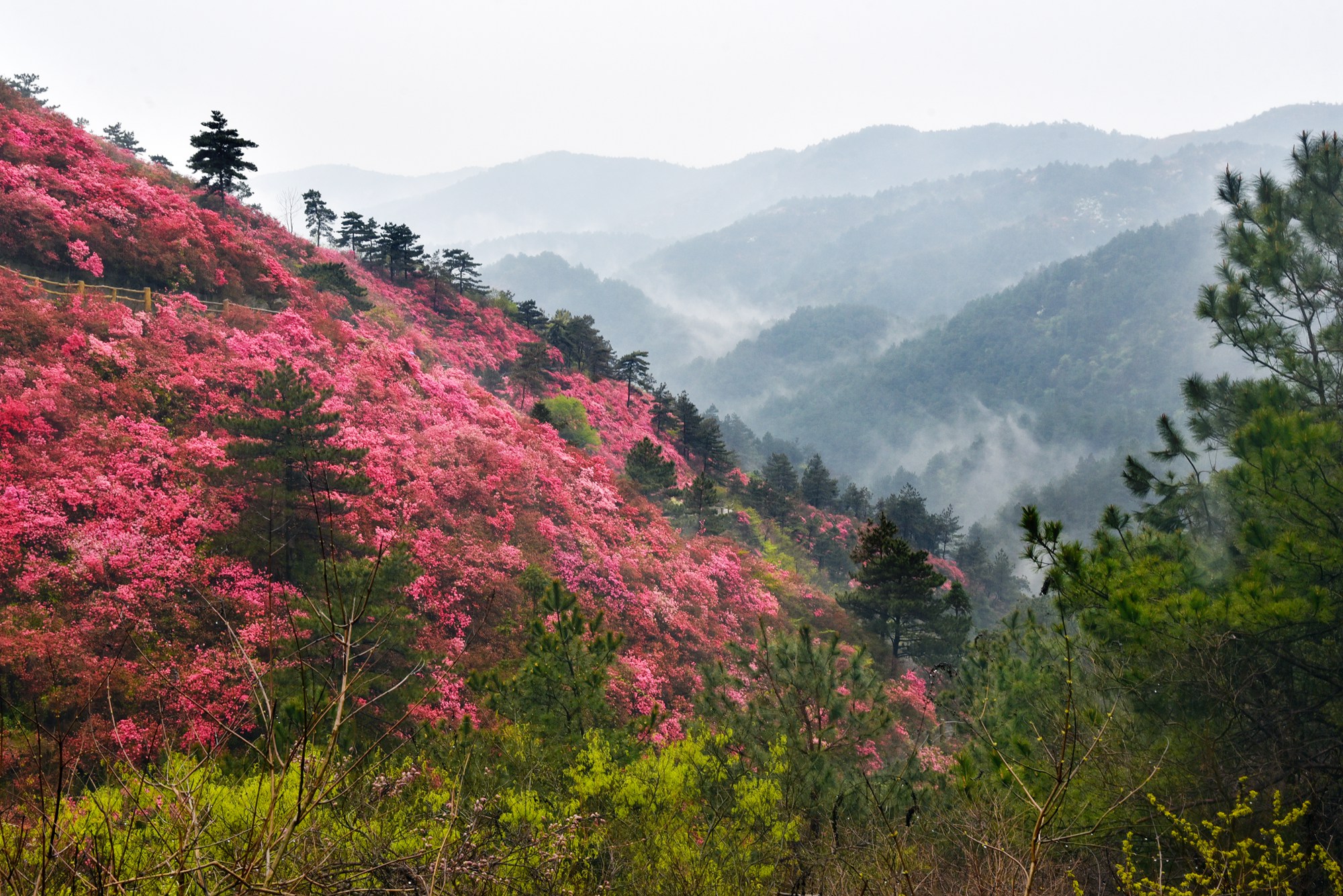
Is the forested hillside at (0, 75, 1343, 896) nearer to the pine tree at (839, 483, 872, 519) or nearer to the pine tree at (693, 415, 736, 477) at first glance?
the pine tree at (693, 415, 736, 477)

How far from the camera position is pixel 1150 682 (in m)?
7.77

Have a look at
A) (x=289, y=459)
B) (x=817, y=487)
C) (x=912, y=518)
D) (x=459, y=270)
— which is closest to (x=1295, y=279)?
(x=289, y=459)

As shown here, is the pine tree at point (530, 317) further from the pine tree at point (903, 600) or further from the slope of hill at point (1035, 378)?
the slope of hill at point (1035, 378)

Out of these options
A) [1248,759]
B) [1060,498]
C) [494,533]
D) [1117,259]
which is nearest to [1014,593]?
[1060,498]

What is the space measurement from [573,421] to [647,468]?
636cm

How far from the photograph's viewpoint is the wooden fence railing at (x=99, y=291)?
55.4 feet

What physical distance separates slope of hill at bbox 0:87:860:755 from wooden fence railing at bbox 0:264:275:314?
0.87 feet

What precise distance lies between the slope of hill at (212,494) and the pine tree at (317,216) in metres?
19.3

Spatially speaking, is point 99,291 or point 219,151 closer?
point 99,291

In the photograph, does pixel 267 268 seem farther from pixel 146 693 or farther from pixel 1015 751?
pixel 1015 751

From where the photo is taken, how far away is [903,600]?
21.7 m

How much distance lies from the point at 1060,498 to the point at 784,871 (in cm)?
10773

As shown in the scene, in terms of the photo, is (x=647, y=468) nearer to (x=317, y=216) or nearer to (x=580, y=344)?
(x=580, y=344)

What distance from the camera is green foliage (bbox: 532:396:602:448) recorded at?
33.2 metres
